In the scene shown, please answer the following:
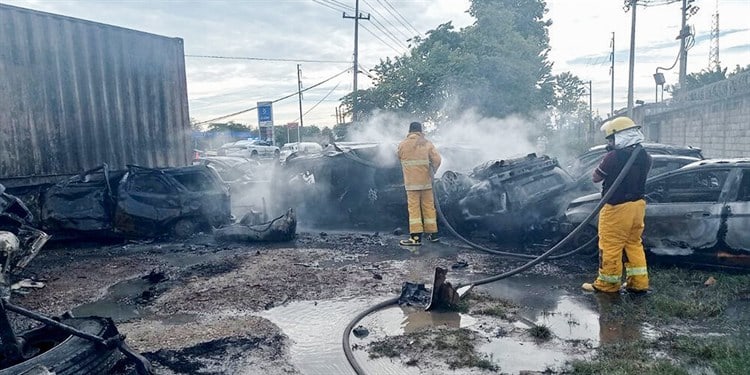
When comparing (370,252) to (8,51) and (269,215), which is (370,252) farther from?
(8,51)

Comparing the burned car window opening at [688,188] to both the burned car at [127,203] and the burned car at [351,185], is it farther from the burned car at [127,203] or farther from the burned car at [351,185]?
the burned car at [127,203]

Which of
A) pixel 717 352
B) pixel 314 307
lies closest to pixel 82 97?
pixel 314 307

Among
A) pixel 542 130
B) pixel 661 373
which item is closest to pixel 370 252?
pixel 661 373

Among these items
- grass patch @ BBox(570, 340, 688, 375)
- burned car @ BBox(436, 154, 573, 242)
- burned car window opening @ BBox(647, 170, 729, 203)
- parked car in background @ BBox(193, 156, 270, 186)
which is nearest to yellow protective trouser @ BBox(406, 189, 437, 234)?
burned car @ BBox(436, 154, 573, 242)

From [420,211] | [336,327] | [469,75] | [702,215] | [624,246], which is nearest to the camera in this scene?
[336,327]

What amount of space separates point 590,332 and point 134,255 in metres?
6.54

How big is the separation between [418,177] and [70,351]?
572 centimetres

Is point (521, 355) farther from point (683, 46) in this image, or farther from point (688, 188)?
point (683, 46)

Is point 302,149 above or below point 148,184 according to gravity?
above

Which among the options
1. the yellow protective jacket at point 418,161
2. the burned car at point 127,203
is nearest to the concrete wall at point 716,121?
the yellow protective jacket at point 418,161

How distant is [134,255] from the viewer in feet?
25.7

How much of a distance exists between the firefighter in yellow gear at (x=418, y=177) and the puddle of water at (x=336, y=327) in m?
2.97

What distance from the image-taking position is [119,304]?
17.8ft

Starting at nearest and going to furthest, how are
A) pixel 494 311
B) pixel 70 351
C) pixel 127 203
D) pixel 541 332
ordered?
pixel 70 351 < pixel 541 332 < pixel 494 311 < pixel 127 203
